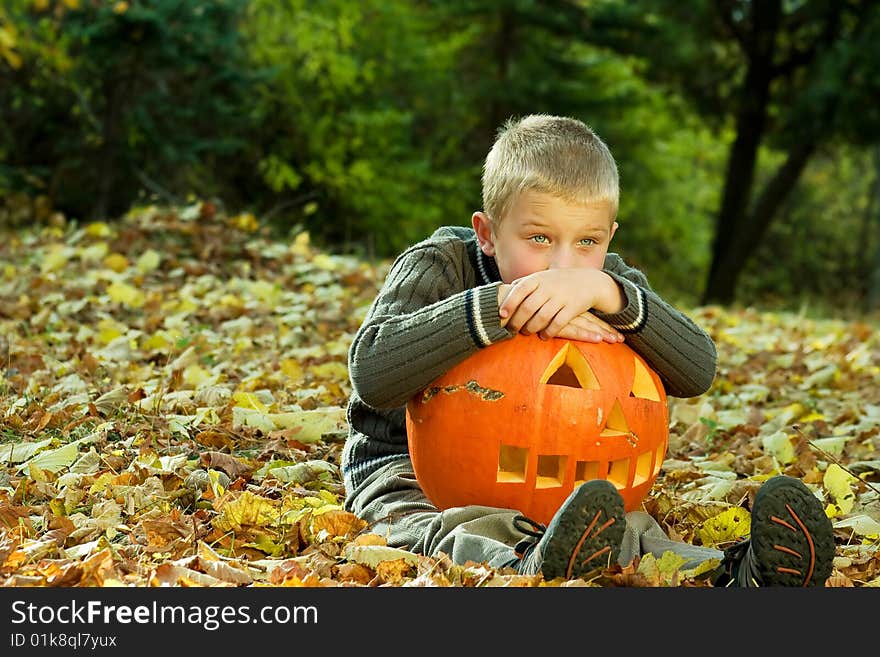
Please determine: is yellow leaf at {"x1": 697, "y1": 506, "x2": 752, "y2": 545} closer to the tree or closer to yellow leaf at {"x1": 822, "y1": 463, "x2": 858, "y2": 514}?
yellow leaf at {"x1": 822, "y1": 463, "x2": 858, "y2": 514}

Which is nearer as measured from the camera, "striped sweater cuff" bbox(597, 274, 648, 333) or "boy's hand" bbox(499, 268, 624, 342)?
"boy's hand" bbox(499, 268, 624, 342)

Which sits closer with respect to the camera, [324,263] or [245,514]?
[245,514]

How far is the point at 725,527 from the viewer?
3137mm

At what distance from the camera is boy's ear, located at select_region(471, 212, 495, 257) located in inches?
118

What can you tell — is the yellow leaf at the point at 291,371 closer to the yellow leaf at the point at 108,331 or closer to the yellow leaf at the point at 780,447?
the yellow leaf at the point at 108,331

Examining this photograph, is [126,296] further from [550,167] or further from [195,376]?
[550,167]

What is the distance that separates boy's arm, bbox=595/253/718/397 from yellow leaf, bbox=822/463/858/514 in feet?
2.60

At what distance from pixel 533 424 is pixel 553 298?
1.09 ft

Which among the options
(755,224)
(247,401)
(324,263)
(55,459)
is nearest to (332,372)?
(247,401)

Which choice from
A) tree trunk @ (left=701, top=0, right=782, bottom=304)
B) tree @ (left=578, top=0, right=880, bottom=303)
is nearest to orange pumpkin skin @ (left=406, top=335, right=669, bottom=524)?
tree @ (left=578, top=0, right=880, bottom=303)

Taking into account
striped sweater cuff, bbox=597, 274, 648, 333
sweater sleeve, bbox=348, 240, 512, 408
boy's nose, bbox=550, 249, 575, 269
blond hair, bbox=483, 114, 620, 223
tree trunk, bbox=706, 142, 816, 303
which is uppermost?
blond hair, bbox=483, 114, 620, 223

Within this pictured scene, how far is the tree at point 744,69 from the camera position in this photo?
45.0 ft

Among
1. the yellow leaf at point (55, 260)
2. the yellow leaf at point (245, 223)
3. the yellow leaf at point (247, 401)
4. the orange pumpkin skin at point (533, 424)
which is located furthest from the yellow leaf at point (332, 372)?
the yellow leaf at point (245, 223)

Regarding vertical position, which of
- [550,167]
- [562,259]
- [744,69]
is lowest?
[562,259]
